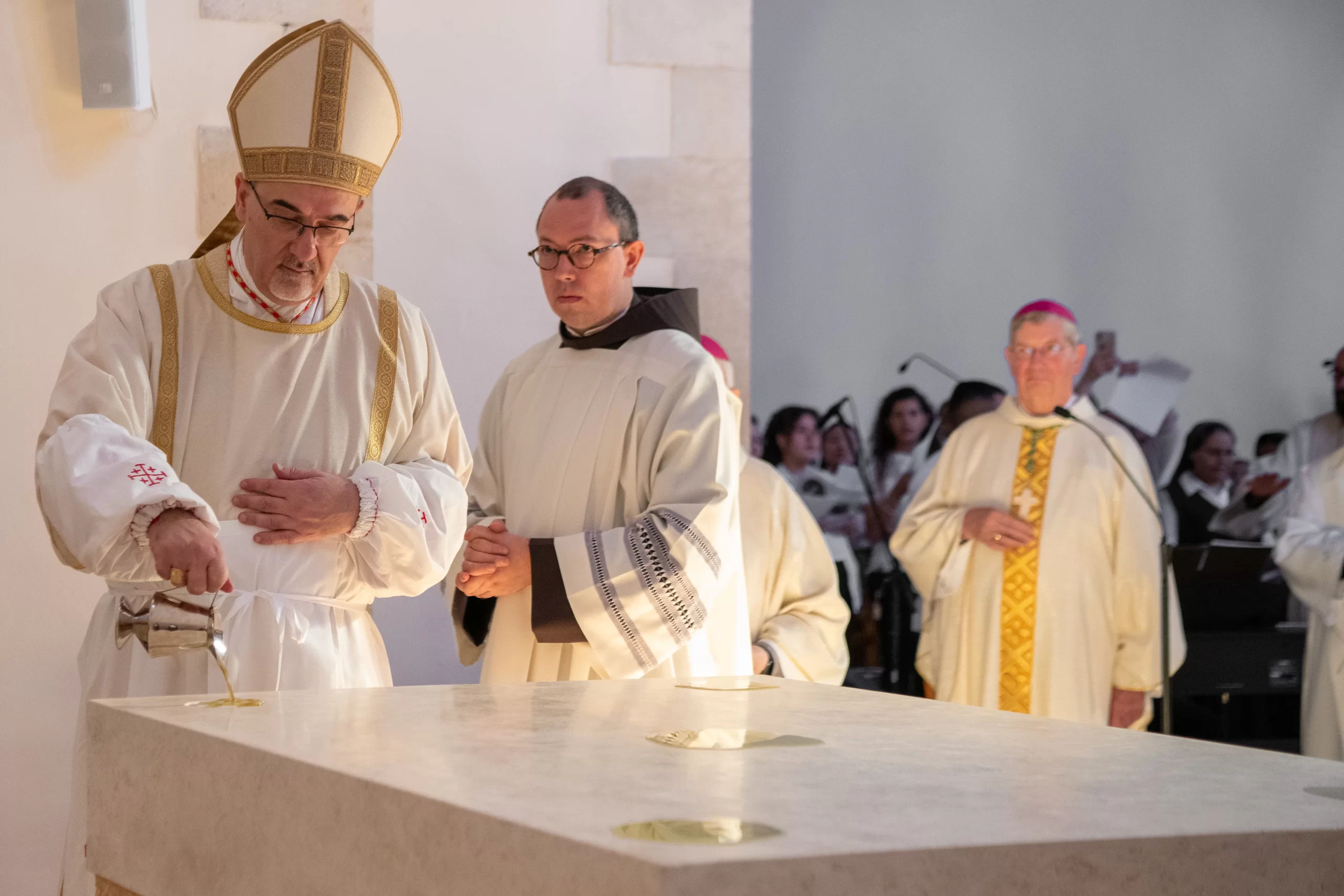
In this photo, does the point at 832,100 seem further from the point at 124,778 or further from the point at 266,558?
the point at 124,778

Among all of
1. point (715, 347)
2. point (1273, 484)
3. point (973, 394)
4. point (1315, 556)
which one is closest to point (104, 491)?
point (715, 347)

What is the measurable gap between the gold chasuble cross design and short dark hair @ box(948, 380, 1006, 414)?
Answer: 211 cm

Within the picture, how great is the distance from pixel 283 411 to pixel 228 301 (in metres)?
0.26

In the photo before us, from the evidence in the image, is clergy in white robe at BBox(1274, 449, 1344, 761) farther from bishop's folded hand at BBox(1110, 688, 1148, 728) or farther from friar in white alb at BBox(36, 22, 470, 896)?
friar in white alb at BBox(36, 22, 470, 896)

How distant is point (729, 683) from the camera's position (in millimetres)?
2354

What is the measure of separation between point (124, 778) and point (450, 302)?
2.99 m

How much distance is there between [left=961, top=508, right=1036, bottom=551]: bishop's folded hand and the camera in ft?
18.6

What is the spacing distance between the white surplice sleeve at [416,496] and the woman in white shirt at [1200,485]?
5.84 m

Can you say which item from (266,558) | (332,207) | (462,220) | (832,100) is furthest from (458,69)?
(832,100)

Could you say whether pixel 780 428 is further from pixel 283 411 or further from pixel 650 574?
pixel 283 411

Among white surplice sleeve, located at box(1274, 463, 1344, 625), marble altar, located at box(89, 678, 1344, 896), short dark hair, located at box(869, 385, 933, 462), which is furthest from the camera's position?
short dark hair, located at box(869, 385, 933, 462)

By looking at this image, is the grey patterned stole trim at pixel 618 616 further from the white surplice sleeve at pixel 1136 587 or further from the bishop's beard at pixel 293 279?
the white surplice sleeve at pixel 1136 587

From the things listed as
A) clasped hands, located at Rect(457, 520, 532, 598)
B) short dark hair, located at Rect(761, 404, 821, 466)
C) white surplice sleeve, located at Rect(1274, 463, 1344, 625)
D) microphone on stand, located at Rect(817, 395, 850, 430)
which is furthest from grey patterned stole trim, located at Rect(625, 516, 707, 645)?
microphone on stand, located at Rect(817, 395, 850, 430)

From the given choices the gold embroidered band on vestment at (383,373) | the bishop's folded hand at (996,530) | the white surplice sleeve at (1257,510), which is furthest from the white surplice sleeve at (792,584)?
the white surplice sleeve at (1257,510)
